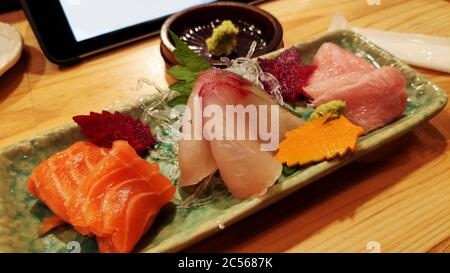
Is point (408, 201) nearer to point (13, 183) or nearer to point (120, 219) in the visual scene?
point (120, 219)

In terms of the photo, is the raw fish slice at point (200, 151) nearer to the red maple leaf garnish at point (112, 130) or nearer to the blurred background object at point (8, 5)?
the red maple leaf garnish at point (112, 130)

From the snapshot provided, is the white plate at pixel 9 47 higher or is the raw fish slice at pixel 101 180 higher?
the white plate at pixel 9 47

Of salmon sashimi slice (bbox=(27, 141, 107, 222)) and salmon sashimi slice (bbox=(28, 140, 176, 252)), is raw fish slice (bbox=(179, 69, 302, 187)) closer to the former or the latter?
salmon sashimi slice (bbox=(28, 140, 176, 252))

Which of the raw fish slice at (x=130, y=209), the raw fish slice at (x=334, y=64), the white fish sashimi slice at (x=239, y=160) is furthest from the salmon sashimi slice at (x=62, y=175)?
the raw fish slice at (x=334, y=64)

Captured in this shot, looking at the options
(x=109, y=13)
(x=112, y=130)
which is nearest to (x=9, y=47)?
(x=109, y=13)

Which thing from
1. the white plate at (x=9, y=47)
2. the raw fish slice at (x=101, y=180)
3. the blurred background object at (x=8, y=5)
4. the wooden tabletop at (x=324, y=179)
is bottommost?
the wooden tabletop at (x=324, y=179)

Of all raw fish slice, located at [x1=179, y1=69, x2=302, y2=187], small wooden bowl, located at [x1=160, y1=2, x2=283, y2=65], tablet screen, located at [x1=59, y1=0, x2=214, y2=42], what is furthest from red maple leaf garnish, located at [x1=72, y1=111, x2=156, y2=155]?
tablet screen, located at [x1=59, y1=0, x2=214, y2=42]
